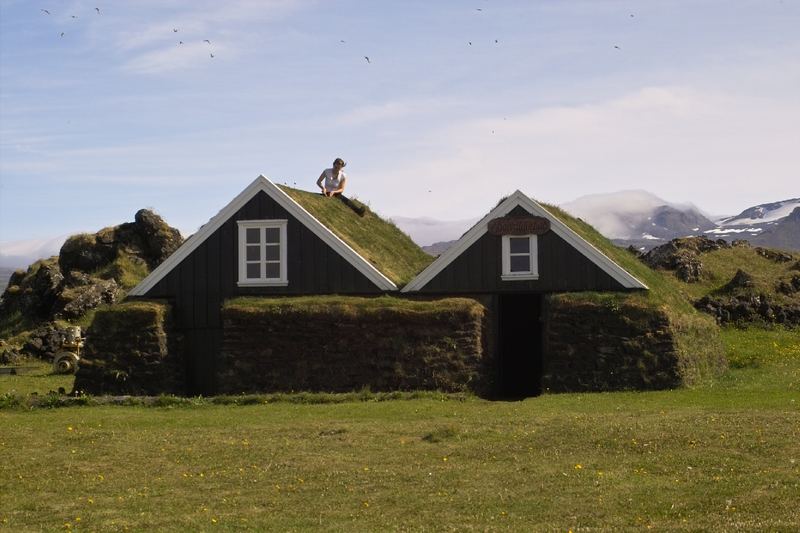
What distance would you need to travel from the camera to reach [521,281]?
36.9m

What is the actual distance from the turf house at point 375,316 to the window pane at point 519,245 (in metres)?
0.03

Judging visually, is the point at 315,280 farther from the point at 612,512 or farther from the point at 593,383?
the point at 612,512

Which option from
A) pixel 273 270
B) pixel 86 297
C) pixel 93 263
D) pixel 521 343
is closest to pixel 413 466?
pixel 273 270

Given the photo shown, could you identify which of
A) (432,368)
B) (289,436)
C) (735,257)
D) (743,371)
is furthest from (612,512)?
(735,257)

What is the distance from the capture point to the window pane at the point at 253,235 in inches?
1517

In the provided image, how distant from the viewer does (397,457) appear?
23.0 meters

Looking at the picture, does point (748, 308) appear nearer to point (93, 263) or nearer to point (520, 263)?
point (520, 263)

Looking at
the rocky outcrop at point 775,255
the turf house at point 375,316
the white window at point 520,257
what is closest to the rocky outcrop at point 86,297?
the turf house at point 375,316

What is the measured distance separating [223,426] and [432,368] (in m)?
Answer: 7.99

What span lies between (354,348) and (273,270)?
205 inches

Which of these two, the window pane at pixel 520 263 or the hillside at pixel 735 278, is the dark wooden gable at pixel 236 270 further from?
the hillside at pixel 735 278

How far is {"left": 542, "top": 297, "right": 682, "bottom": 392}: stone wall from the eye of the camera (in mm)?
34031

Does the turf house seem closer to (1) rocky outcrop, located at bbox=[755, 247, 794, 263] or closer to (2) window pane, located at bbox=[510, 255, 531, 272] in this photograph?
(2) window pane, located at bbox=[510, 255, 531, 272]

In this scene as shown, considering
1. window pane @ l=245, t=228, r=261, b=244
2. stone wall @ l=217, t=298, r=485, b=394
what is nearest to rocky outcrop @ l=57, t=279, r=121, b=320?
window pane @ l=245, t=228, r=261, b=244
